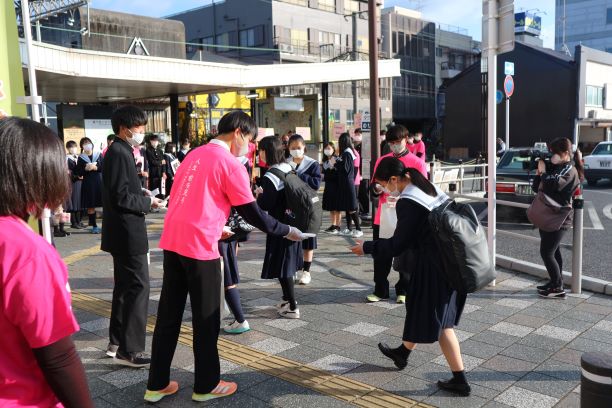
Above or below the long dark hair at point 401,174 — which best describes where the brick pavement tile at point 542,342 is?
below

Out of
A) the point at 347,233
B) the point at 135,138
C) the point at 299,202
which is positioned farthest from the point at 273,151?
the point at 347,233

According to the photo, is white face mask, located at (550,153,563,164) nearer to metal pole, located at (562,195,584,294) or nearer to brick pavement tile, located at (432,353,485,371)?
metal pole, located at (562,195,584,294)

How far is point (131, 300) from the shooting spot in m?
4.01

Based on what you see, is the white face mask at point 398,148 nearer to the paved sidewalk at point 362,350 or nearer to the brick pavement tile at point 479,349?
the paved sidewalk at point 362,350

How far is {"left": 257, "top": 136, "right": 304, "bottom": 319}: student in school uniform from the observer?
4.99 meters

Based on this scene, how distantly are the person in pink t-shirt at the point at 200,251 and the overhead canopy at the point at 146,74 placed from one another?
24.4ft

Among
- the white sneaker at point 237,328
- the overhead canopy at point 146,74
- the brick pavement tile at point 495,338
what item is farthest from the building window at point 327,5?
the brick pavement tile at point 495,338

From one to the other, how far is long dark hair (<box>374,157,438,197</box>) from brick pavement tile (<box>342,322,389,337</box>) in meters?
1.56

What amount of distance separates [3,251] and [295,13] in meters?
41.0

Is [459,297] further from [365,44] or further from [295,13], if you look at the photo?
[365,44]

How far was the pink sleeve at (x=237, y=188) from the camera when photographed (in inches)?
130

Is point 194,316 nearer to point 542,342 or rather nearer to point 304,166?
point 542,342

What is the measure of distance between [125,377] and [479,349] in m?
2.68

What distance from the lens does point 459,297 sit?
357 centimetres
